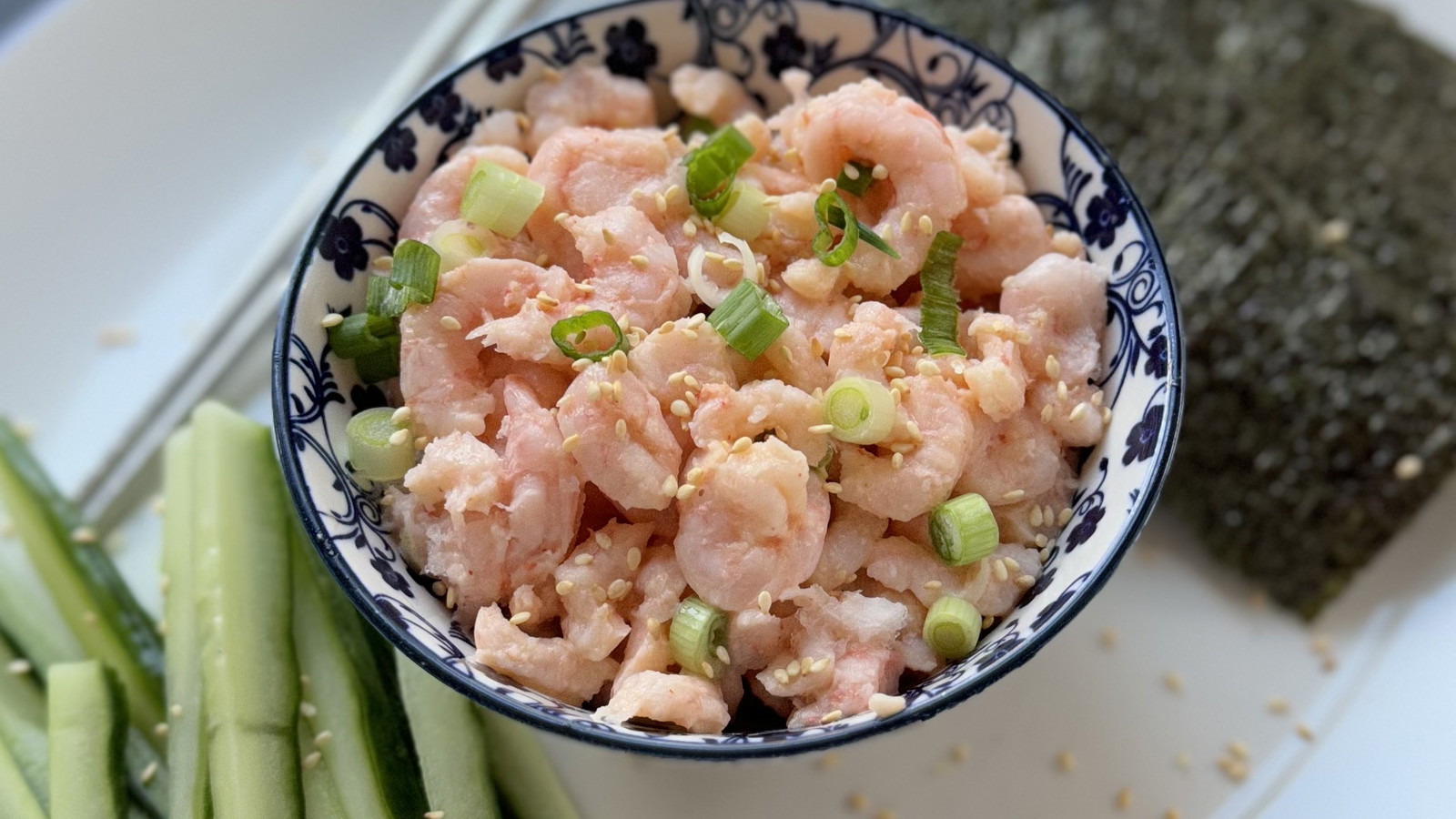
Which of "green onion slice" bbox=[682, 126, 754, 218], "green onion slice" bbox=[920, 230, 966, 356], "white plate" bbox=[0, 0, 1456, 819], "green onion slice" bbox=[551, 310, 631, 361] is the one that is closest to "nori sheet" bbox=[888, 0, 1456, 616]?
"white plate" bbox=[0, 0, 1456, 819]

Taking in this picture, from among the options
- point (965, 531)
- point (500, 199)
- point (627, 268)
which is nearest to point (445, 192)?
point (500, 199)

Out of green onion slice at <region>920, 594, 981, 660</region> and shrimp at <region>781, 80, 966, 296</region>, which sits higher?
shrimp at <region>781, 80, 966, 296</region>

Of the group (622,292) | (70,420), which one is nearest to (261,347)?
(70,420)

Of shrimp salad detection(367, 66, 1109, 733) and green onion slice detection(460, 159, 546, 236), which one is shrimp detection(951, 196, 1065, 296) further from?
green onion slice detection(460, 159, 546, 236)

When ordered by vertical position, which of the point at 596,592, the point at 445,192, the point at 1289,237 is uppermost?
the point at 1289,237

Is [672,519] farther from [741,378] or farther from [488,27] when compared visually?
[488,27]

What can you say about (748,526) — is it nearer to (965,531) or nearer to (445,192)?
(965,531)

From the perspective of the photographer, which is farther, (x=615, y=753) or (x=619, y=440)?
(x=615, y=753)
